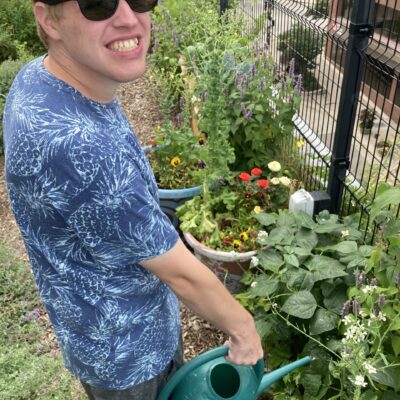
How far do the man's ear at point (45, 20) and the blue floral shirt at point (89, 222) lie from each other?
0.08m

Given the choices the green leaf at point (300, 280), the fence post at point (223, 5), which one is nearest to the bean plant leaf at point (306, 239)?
the green leaf at point (300, 280)

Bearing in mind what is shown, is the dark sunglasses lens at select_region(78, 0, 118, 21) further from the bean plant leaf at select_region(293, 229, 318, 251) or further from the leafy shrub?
the leafy shrub

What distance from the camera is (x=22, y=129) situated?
945 millimetres

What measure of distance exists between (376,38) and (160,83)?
2747mm

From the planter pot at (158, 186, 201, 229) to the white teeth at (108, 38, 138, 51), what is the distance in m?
1.91

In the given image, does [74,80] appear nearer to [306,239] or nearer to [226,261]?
[306,239]

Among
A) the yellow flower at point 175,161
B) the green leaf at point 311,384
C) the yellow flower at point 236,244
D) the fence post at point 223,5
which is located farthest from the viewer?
the fence post at point 223,5

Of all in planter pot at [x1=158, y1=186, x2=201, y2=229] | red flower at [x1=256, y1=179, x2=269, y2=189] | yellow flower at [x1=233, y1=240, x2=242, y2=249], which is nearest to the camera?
yellow flower at [x1=233, y1=240, x2=242, y2=249]

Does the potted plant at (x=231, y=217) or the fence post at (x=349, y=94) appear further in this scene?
the potted plant at (x=231, y=217)

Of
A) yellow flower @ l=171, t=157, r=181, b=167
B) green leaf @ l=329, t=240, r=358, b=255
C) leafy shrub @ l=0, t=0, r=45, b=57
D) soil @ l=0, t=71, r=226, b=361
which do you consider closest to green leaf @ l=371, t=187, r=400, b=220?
green leaf @ l=329, t=240, r=358, b=255

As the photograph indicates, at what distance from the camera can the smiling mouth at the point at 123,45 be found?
3.47 ft

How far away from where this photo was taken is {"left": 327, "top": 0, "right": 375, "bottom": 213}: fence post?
7.00ft

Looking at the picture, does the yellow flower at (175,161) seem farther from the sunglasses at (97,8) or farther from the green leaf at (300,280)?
the sunglasses at (97,8)

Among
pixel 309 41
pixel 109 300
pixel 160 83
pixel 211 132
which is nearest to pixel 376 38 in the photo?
pixel 309 41
